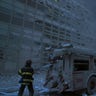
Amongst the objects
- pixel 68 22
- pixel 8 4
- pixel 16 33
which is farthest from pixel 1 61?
pixel 68 22

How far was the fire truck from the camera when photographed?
24.5ft

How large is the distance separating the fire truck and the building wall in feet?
23.9

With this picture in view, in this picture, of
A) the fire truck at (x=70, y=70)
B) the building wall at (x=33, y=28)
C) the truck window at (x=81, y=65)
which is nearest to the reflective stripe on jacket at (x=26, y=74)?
the fire truck at (x=70, y=70)

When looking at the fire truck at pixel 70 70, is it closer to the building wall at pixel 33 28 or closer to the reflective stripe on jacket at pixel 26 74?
the reflective stripe on jacket at pixel 26 74

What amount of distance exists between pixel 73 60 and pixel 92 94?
66.2 inches

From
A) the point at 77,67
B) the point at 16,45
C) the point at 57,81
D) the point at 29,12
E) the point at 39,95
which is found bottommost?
the point at 39,95

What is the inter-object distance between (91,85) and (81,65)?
1.06 m

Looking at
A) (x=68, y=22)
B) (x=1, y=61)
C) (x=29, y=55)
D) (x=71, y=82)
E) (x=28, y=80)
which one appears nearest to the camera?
(x=28, y=80)

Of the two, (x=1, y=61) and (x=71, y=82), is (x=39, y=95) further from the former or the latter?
(x=1, y=61)

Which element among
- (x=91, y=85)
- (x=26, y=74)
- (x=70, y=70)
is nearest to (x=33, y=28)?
(x=91, y=85)

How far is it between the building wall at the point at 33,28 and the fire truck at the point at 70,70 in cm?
730

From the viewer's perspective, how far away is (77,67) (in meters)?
7.87

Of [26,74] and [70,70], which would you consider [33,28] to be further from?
[26,74]

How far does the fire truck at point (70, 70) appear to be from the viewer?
294 inches
